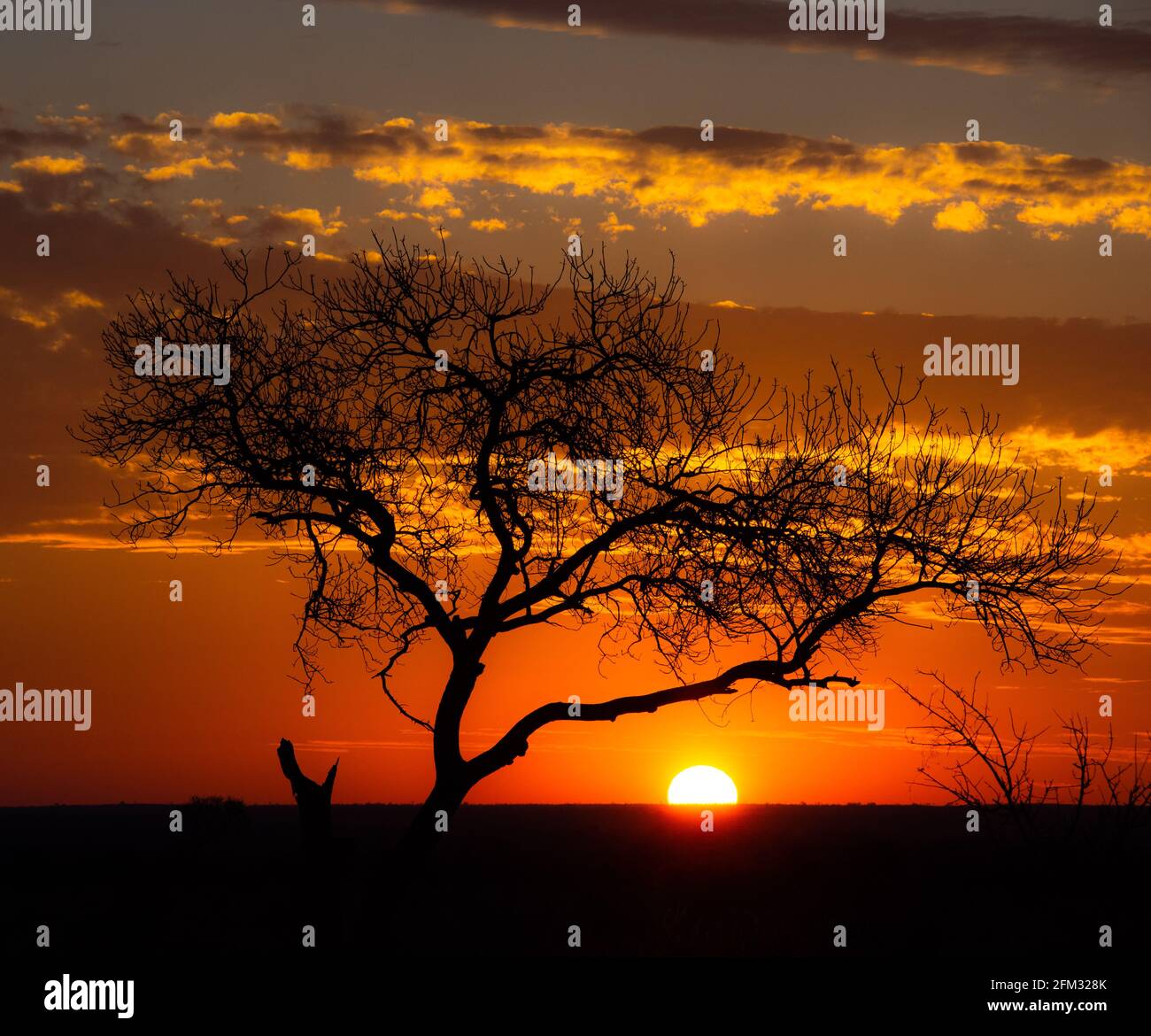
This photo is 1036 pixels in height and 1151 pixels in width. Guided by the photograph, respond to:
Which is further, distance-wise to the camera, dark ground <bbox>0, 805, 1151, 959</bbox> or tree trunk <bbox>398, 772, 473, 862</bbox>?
dark ground <bbox>0, 805, 1151, 959</bbox>

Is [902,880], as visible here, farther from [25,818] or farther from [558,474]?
[25,818]

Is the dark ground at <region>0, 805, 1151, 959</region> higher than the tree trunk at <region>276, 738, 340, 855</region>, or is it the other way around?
the tree trunk at <region>276, 738, 340, 855</region>

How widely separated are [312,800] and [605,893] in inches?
504

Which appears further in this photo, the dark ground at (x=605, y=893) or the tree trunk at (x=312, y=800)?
the dark ground at (x=605, y=893)

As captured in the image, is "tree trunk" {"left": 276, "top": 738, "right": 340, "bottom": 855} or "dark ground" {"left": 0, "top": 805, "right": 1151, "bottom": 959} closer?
"tree trunk" {"left": 276, "top": 738, "right": 340, "bottom": 855}

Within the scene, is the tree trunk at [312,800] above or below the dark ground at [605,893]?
above

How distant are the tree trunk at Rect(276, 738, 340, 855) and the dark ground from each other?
46 cm

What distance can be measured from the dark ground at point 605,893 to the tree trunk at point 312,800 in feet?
1.53

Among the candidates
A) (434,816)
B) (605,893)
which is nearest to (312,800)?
(434,816)

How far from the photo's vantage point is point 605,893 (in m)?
28.0

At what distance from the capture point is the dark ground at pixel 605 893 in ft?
64.2

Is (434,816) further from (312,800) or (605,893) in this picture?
(605,893)

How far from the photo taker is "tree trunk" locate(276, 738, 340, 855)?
656 inches
